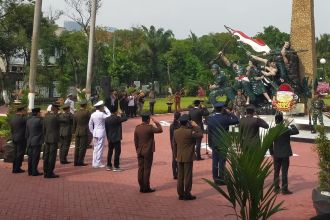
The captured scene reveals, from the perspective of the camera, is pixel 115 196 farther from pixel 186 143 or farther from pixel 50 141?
pixel 50 141

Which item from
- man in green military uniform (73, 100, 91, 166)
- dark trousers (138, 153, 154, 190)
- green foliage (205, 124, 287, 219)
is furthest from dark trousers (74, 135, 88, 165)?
green foliage (205, 124, 287, 219)

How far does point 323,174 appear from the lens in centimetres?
726

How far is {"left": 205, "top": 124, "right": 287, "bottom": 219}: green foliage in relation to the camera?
446cm

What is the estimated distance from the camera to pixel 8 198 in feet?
28.6

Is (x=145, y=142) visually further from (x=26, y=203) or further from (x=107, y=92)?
(x=107, y=92)

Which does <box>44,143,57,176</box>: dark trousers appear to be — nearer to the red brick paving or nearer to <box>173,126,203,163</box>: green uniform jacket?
the red brick paving

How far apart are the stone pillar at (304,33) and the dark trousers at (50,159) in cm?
1788

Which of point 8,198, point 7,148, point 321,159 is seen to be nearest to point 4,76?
point 7,148

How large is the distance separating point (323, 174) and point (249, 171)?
323 cm

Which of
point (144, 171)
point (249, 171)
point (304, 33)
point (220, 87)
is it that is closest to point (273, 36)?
point (304, 33)

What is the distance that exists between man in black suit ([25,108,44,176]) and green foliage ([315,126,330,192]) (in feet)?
20.6

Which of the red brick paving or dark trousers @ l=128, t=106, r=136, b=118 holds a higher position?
dark trousers @ l=128, t=106, r=136, b=118

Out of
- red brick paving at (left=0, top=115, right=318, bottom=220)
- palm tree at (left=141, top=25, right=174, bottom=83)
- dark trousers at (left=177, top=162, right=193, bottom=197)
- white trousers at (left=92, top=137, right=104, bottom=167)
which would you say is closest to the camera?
red brick paving at (left=0, top=115, right=318, bottom=220)

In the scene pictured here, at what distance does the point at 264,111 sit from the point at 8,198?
18661mm
